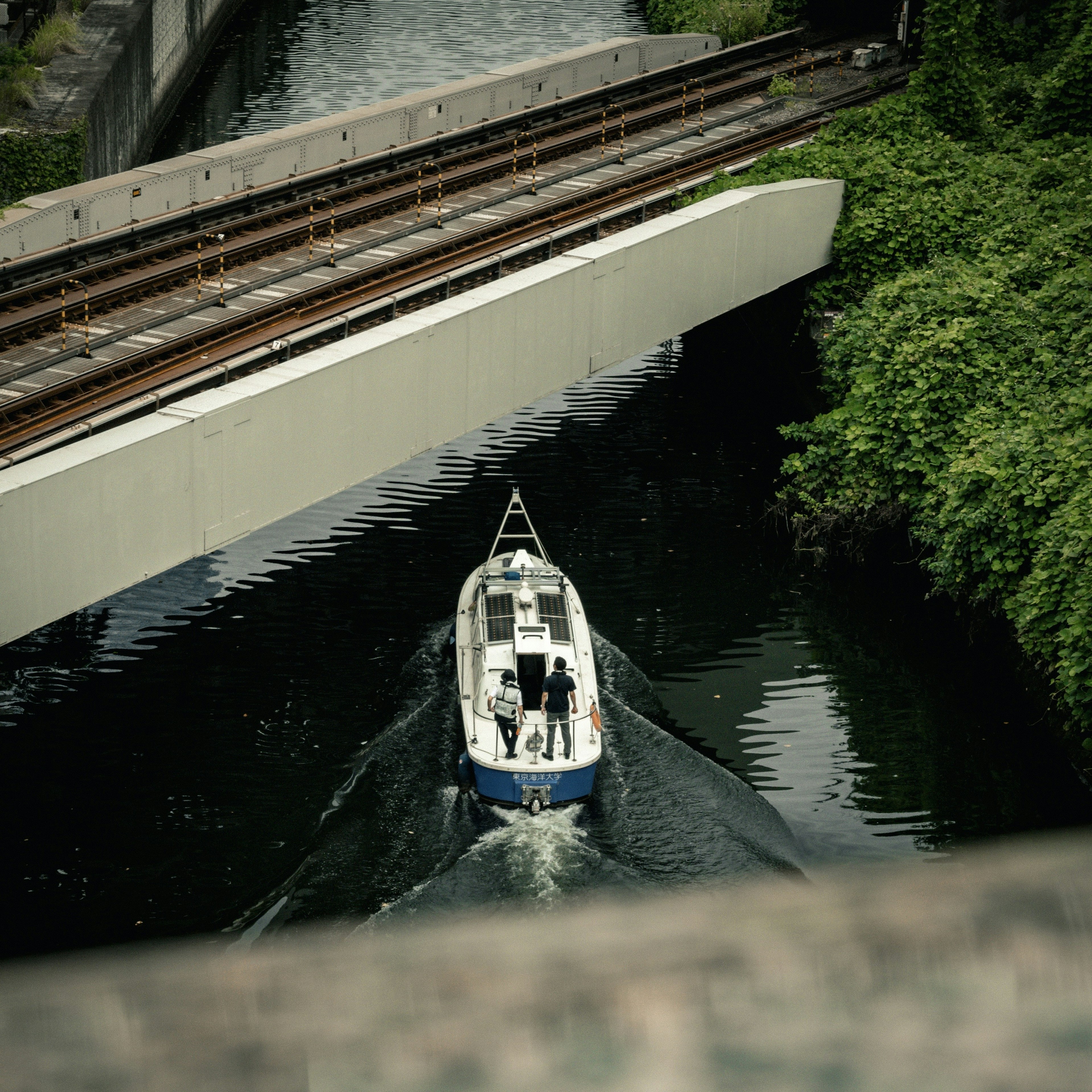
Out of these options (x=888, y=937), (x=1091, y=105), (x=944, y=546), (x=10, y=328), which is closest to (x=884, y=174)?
(x=1091, y=105)

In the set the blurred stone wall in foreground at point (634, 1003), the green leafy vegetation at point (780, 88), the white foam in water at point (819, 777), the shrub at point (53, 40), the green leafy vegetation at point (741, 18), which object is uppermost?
the blurred stone wall in foreground at point (634, 1003)

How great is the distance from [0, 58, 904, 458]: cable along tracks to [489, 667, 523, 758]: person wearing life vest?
6.46 metres

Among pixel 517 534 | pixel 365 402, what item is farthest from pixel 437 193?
pixel 365 402

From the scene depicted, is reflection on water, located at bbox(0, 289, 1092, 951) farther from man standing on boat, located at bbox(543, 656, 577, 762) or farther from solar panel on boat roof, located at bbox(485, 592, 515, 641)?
solar panel on boat roof, located at bbox(485, 592, 515, 641)

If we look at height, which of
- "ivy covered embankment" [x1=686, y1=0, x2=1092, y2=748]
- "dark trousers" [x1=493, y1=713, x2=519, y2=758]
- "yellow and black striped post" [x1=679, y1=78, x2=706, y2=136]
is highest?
"yellow and black striped post" [x1=679, y1=78, x2=706, y2=136]

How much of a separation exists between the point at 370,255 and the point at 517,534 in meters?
6.46

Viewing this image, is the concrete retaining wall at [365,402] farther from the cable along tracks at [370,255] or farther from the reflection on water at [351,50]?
the reflection on water at [351,50]

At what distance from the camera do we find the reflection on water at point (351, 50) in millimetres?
48188

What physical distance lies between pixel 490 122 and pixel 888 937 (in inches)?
1382

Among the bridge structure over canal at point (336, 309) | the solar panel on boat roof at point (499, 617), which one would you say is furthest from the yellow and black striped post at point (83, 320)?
the solar panel on boat roof at point (499, 617)

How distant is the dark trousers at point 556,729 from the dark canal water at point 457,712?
86cm

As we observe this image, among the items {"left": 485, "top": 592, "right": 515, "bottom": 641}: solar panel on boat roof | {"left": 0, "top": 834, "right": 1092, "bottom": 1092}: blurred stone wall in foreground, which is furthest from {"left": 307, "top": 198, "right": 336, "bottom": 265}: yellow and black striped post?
{"left": 0, "top": 834, "right": 1092, "bottom": 1092}: blurred stone wall in foreground

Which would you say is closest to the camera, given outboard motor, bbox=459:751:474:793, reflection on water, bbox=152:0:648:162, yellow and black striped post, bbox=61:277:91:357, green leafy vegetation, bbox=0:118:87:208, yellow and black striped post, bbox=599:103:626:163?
outboard motor, bbox=459:751:474:793

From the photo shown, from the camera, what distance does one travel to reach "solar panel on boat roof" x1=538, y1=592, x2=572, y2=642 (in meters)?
19.5
